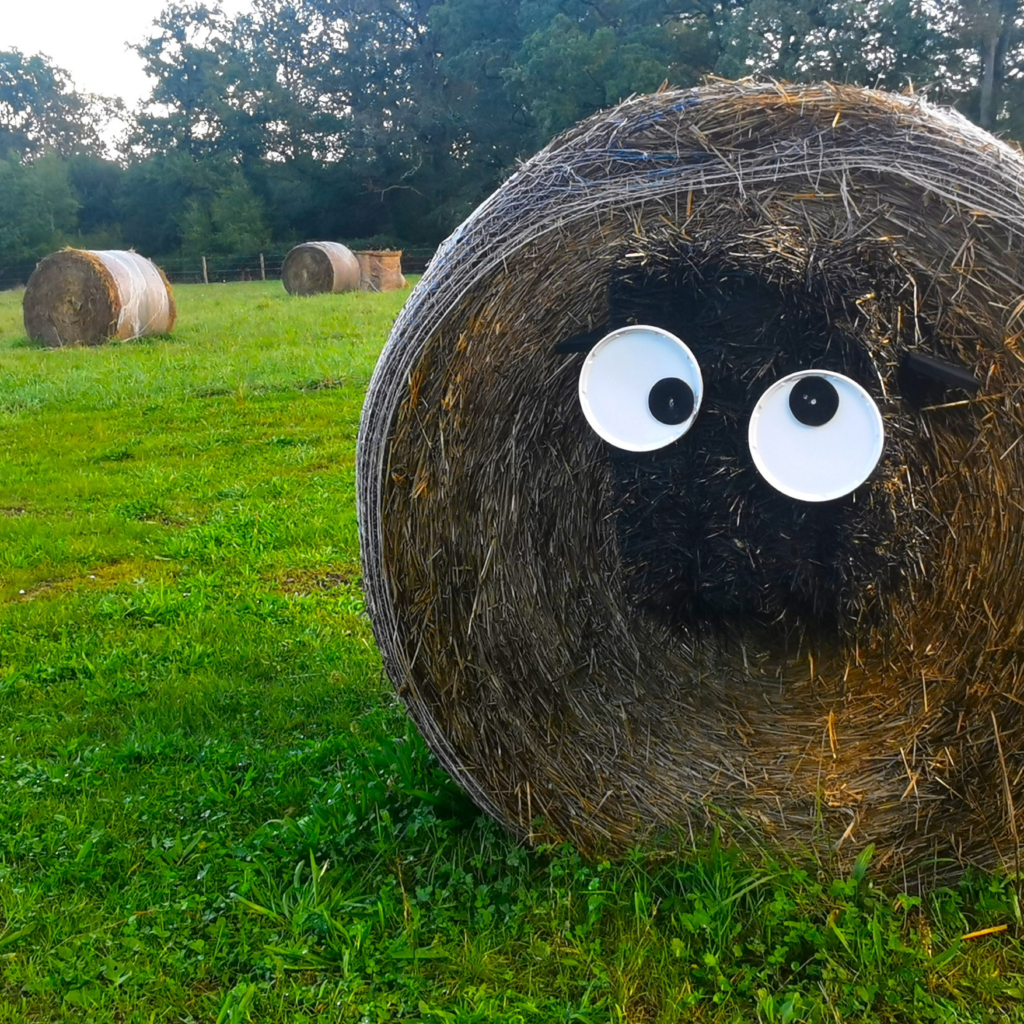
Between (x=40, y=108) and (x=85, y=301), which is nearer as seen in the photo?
(x=85, y=301)

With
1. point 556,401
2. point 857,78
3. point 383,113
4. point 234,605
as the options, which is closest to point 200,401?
point 234,605

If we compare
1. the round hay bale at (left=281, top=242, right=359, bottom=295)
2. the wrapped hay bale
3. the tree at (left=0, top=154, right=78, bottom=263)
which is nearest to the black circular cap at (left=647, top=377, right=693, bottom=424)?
the round hay bale at (left=281, top=242, right=359, bottom=295)

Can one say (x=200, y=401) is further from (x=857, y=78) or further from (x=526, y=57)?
(x=526, y=57)

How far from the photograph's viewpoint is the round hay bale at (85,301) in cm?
1427

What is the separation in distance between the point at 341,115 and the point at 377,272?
22183 mm

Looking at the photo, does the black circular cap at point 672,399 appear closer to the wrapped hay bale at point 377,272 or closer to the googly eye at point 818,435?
the googly eye at point 818,435

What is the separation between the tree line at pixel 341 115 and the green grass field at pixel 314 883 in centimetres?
2915

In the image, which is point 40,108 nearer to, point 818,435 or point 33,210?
point 33,210

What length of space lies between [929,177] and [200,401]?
26.1 feet

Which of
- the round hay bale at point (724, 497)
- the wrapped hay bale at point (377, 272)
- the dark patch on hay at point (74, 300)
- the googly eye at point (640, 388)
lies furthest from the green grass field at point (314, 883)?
the wrapped hay bale at point (377, 272)

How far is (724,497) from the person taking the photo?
8.02ft

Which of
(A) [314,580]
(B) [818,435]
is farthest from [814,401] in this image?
(A) [314,580]

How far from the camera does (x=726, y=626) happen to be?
8.80 feet

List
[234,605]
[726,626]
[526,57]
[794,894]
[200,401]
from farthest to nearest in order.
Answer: [526,57], [200,401], [234,605], [726,626], [794,894]
